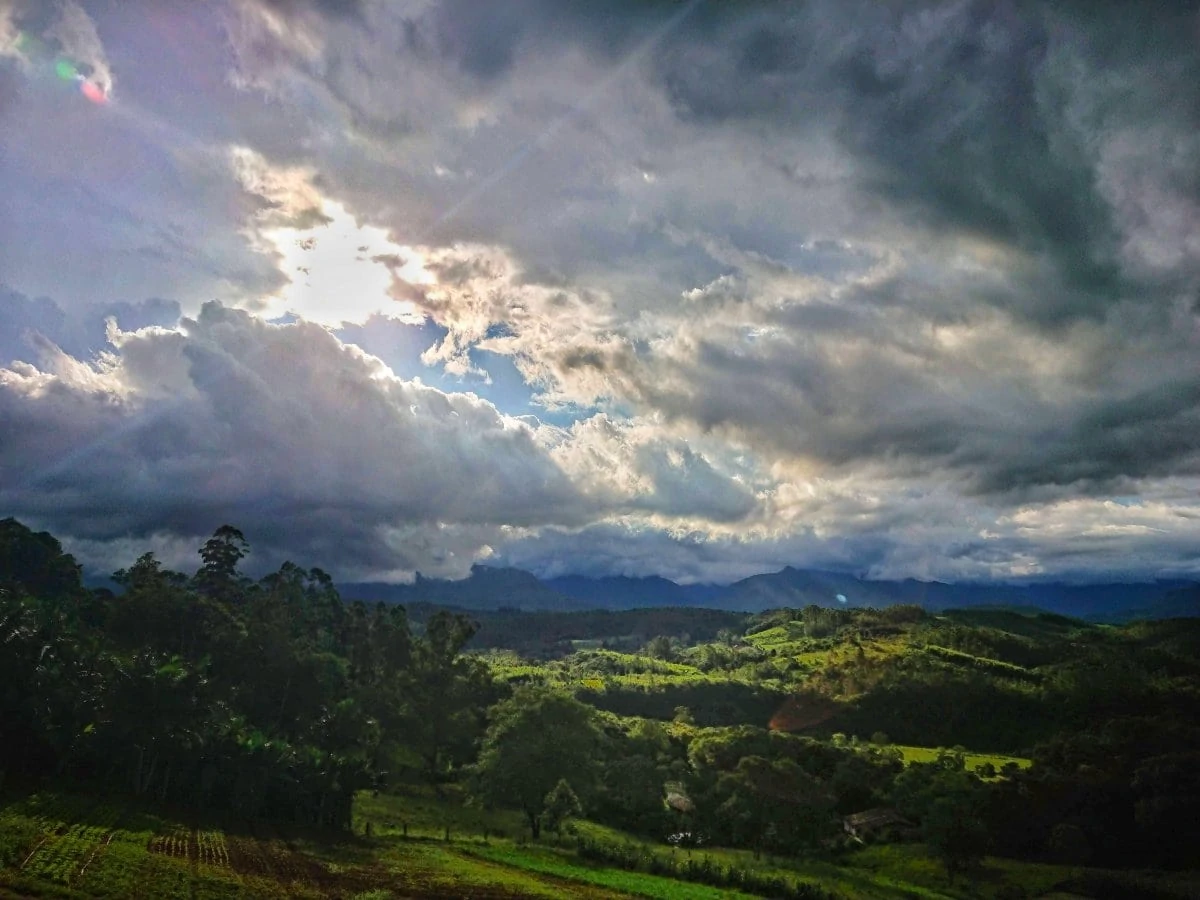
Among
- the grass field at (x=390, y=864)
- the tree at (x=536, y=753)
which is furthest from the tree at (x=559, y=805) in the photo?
the grass field at (x=390, y=864)

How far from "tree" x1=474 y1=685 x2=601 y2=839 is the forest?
0.29 meters

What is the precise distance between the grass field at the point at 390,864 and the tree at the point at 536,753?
4.12m

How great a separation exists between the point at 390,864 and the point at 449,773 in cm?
5670

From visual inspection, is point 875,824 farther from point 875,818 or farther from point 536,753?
point 536,753

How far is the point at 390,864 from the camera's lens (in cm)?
6209

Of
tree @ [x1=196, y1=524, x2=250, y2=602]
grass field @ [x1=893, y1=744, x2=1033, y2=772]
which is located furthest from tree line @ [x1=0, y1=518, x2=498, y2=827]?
grass field @ [x1=893, y1=744, x2=1033, y2=772]

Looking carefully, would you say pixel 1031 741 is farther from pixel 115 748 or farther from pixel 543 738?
pixel 115 748

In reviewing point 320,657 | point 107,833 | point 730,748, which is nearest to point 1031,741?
point 730,748

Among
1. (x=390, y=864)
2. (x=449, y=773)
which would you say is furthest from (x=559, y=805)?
(x=449, y=773)

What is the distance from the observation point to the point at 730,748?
119875 millimetres

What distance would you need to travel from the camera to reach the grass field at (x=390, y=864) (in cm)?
4766

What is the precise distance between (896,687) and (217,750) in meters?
167

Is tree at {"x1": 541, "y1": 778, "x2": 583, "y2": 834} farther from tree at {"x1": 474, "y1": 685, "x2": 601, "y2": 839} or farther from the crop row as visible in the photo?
the crop row

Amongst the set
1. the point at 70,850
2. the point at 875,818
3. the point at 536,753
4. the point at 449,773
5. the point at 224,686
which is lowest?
the point at 875,818
